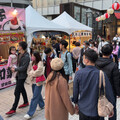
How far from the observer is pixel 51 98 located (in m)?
2.44

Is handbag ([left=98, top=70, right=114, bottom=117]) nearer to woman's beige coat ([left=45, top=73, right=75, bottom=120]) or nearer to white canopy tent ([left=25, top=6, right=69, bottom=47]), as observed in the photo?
woman's beige coat ([left=45, top=73, right=75, bottom=120])

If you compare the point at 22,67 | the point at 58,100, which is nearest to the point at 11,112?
the point at 22,67

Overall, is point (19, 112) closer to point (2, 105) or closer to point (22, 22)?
point (2, 105)

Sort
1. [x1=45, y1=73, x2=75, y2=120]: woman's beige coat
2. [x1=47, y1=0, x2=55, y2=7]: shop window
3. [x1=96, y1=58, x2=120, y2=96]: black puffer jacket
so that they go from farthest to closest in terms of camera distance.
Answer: [x1=47, y1=0, x2=55, y2=7]: shop window, [x1=96, y1=58, x2=120, y2=96]: black puffer jacket, [x1=45, y1=73, x2=75, y2=120]: woman's beige coat

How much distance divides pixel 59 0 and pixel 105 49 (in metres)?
27.2

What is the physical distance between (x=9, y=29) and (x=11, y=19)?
43cm

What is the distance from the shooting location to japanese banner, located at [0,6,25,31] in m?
5.90

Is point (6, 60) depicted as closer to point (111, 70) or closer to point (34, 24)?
point (34, 24)

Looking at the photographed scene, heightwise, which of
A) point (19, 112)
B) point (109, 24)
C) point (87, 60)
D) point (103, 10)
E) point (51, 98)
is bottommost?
point (19, 112)

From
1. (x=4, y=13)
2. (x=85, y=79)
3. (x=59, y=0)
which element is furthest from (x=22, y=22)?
(x=59, y=0)

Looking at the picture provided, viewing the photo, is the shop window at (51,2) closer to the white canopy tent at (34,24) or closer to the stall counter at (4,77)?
the white canopy tent at (34,24)

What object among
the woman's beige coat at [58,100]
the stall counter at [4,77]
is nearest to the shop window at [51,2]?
the stall counter at [4,77]

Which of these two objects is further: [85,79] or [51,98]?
[51,98]

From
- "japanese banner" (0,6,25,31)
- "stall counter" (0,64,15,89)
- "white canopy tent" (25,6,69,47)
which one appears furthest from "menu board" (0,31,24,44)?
"stall counter" (0,64,15,89)
